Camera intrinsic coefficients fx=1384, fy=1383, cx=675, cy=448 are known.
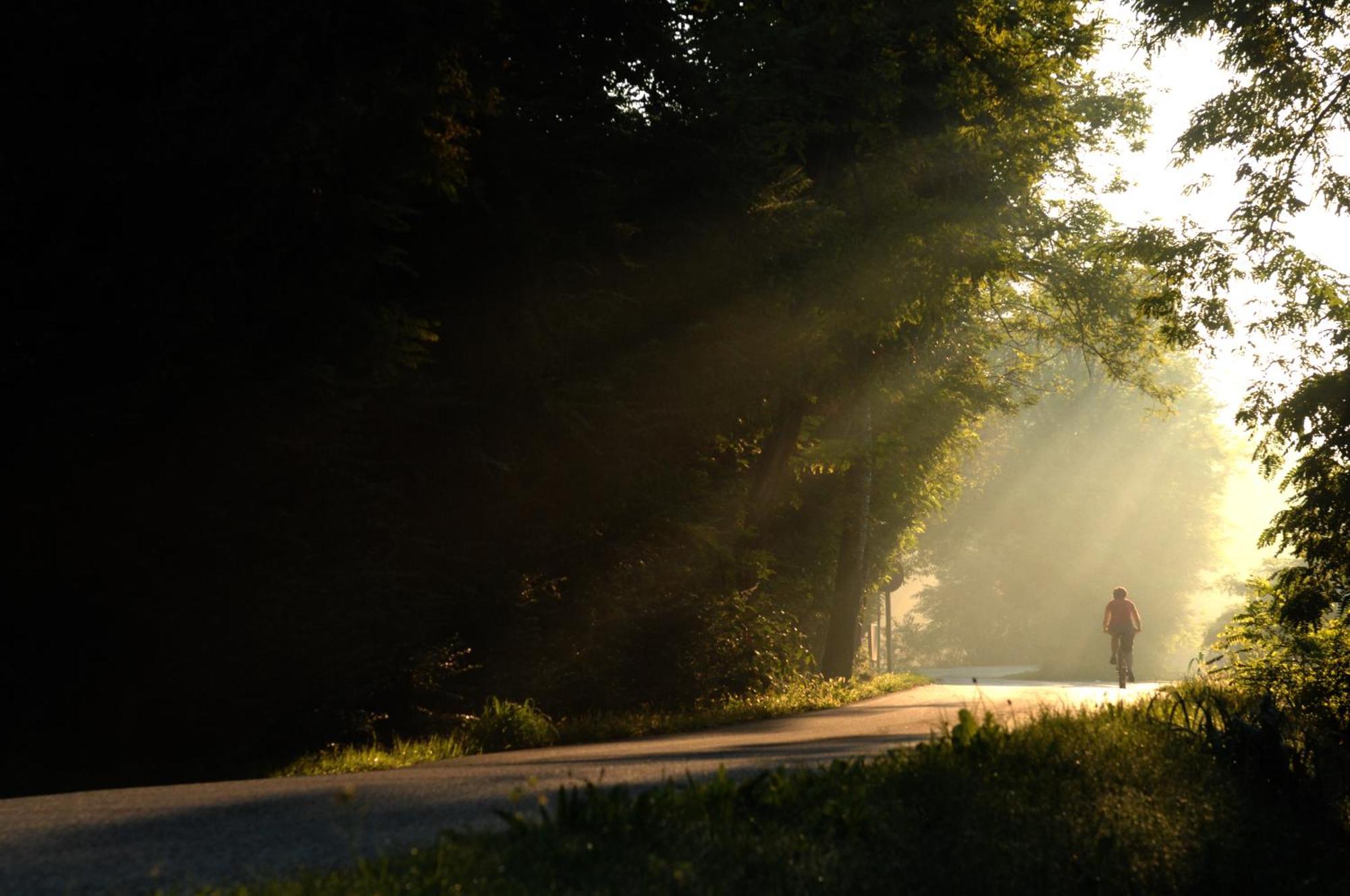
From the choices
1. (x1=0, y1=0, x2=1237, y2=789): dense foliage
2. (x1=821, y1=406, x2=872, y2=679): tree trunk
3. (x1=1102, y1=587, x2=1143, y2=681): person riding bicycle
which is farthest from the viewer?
(x1=1102, y1=587, x2=1143, y2=681): person riding bicycle

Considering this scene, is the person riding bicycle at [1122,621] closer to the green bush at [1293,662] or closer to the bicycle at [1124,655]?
the bicycle at [1124,655]

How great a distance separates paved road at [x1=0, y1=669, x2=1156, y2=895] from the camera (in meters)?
5.29

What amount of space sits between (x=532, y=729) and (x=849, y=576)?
14.9 metres

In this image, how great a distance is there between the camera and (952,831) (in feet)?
22.9

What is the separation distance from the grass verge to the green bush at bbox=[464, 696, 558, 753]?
492 cm

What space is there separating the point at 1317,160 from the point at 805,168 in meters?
7.93

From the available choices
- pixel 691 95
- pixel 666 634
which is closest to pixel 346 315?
A: pixel 691 95

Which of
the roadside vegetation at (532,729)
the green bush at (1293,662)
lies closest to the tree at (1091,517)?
the roadside vegetation at (532,729)

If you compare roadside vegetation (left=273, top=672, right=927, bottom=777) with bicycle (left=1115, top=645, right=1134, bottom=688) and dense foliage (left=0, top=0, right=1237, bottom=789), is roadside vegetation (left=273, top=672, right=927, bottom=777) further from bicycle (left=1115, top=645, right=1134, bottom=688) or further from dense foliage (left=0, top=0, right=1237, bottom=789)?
bicycle (left=1115, top=645, right=1134, bottom=688)

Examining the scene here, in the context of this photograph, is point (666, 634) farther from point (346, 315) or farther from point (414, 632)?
point (346, 315)

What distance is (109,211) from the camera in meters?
9.38

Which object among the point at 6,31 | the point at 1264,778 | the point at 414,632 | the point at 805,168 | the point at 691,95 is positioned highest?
the point at 805,168

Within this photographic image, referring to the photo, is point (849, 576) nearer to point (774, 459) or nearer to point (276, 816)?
point (774, 459)

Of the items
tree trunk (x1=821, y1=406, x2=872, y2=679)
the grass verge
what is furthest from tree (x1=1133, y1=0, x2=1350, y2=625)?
tree trunk (x1=821, y1=406, x2=872, y2=679)
